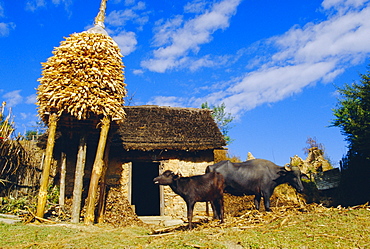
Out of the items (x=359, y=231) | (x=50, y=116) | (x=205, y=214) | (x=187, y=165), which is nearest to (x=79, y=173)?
(x=50, y=116)

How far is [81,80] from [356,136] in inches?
415

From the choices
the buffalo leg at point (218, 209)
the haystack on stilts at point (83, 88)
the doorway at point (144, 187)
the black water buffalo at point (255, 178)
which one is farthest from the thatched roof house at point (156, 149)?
the doorway at point (144, 187)

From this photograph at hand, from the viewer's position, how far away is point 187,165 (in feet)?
45.2

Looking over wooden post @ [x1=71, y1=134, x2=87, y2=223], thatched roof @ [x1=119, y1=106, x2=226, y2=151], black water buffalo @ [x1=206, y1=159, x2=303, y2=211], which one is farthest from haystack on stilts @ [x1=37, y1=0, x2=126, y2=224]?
black water buffalo @ [x1=206, y1=159, x2=303, y2=211]

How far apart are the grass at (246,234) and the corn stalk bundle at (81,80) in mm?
3817

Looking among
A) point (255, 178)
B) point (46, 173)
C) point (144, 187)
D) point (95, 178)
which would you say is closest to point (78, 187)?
point (95, 178)

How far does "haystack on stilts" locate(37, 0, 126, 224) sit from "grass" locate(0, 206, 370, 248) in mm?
2058

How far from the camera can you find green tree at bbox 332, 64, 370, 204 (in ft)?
37.8

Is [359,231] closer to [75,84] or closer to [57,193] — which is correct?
[75,84]

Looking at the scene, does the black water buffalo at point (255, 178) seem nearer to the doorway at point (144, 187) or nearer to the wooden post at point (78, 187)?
the wooden post at point (78, 187)

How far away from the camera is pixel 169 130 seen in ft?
47.9

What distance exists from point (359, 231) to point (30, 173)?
1131 centimetres

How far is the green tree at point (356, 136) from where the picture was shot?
37.8 feet

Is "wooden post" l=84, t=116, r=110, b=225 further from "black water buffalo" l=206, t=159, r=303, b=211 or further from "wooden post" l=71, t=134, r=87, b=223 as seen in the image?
"black water buffalo" l=206, t=159, r=303, b=211
